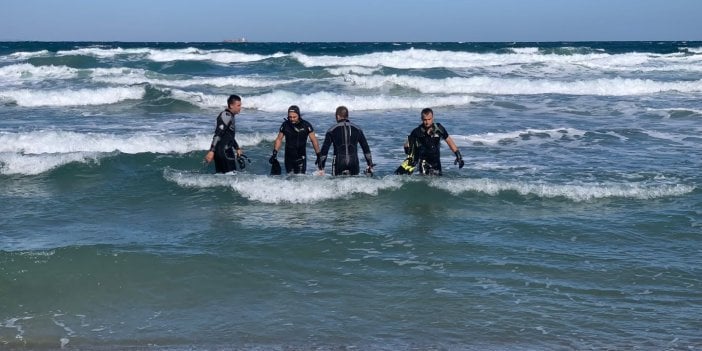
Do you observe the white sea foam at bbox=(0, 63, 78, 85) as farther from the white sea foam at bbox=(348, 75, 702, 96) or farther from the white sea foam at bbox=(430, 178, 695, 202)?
the white sea foam at bbox=(430, 178, 695, 202)

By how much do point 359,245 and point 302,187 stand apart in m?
2.54

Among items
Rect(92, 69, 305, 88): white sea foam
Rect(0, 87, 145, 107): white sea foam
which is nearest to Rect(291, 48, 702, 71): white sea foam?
Rect(92, 69, 305, 88): white sea foam

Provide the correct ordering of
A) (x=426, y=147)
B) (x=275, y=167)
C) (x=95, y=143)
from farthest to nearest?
(x=95, y=143), (x=275, y=167), (x=426, y=147)

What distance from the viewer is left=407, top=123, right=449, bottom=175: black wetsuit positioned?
10547mm

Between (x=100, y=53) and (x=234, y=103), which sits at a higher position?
(x=100, y=53)

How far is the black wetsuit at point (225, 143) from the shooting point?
10.7 meters

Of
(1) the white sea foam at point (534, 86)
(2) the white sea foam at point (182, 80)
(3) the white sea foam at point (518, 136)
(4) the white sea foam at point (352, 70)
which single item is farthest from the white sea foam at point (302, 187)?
(4) the white sea foam at point (352, 70)

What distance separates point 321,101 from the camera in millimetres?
25219

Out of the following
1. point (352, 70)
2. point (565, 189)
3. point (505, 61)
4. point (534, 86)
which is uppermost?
point (505, 61)

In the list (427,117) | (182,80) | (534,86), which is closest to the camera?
A: (427,117)

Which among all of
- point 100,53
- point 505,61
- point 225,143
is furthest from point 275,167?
point 100,53

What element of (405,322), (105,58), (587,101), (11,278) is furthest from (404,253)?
(105,58)

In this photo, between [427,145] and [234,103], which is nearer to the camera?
[234,103]

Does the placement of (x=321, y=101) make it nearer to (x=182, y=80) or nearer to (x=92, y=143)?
(x=92, y=143)
